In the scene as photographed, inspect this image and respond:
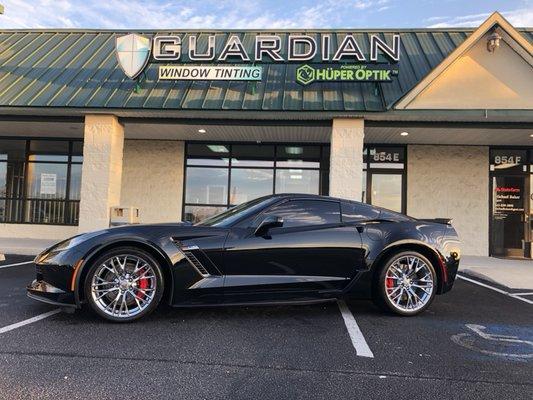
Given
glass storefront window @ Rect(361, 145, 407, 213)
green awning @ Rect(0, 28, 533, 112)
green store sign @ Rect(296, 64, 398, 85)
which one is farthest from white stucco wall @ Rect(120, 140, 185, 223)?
glass storefront window @ Rect(361, 145, 407, 213)

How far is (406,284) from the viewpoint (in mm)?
5215

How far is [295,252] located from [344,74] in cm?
657

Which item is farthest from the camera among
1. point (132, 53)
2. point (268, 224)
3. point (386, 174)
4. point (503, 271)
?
point (386, 174)

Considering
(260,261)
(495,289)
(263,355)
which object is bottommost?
(263,355)

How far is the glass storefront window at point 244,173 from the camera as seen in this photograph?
13266 millimetres

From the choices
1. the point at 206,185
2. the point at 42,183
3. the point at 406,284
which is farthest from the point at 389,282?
the point at 42,183

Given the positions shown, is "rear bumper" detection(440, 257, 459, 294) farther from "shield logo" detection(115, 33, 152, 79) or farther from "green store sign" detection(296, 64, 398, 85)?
"shield logo" detection(115, 33, 152, 79)

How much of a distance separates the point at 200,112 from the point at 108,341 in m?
6.87

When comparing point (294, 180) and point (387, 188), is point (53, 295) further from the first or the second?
point (387, 188)

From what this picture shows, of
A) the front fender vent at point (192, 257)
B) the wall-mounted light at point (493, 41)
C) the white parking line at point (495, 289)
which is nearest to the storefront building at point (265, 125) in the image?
the wall-mounted light at point (493, 41)

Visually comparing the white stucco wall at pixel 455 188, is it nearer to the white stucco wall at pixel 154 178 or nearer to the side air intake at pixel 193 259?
the white stucco wall at pixel 154 178

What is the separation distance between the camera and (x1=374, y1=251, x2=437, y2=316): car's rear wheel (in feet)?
16.9

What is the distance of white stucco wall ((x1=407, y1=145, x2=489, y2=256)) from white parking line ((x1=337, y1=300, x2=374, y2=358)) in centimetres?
802

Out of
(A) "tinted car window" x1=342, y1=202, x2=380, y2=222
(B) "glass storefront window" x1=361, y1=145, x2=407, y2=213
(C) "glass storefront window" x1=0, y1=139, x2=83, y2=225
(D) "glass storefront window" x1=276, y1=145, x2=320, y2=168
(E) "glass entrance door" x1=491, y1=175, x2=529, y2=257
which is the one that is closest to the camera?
(A) "tinted car window" x1=342, y1=202, x2=380, y2=222
